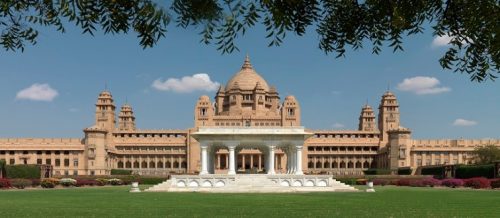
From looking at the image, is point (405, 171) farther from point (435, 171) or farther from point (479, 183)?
point (479, 183)

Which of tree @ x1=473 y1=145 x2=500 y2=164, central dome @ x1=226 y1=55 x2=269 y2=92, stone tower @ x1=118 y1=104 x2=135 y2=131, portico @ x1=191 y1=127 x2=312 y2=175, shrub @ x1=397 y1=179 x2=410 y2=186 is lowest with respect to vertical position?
shrub @ x1=397 y1=179 x2=410 y2=186

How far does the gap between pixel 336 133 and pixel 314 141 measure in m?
5.44

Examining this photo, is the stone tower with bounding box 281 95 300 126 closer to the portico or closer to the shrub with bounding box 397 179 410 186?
the shrub with bounding box 397 179 410 186

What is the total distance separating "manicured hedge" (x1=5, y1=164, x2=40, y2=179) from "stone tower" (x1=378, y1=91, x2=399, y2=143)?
69.5 metres

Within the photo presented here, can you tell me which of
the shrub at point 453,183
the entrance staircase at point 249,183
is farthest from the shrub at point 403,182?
the entrance staircase at point 249,183

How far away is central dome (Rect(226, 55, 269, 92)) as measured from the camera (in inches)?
4759

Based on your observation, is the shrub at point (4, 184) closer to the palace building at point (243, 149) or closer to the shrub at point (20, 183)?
the shrub at point (20, 183)

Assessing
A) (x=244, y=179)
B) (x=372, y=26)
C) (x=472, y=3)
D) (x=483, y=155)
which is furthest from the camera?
(x=483, y=155)

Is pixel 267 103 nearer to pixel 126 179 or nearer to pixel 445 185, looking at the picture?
pixel 126 179

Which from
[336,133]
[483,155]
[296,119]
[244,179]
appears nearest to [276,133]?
[244,179]

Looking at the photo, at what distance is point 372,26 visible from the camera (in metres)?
7.39

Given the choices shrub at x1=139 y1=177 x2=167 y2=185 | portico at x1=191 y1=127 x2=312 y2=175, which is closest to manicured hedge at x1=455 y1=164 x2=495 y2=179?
portico at x1=191 y1=127 x2=312 y2=175

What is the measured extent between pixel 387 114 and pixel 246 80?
29.1 meters

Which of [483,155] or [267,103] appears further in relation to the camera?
[267,103]
